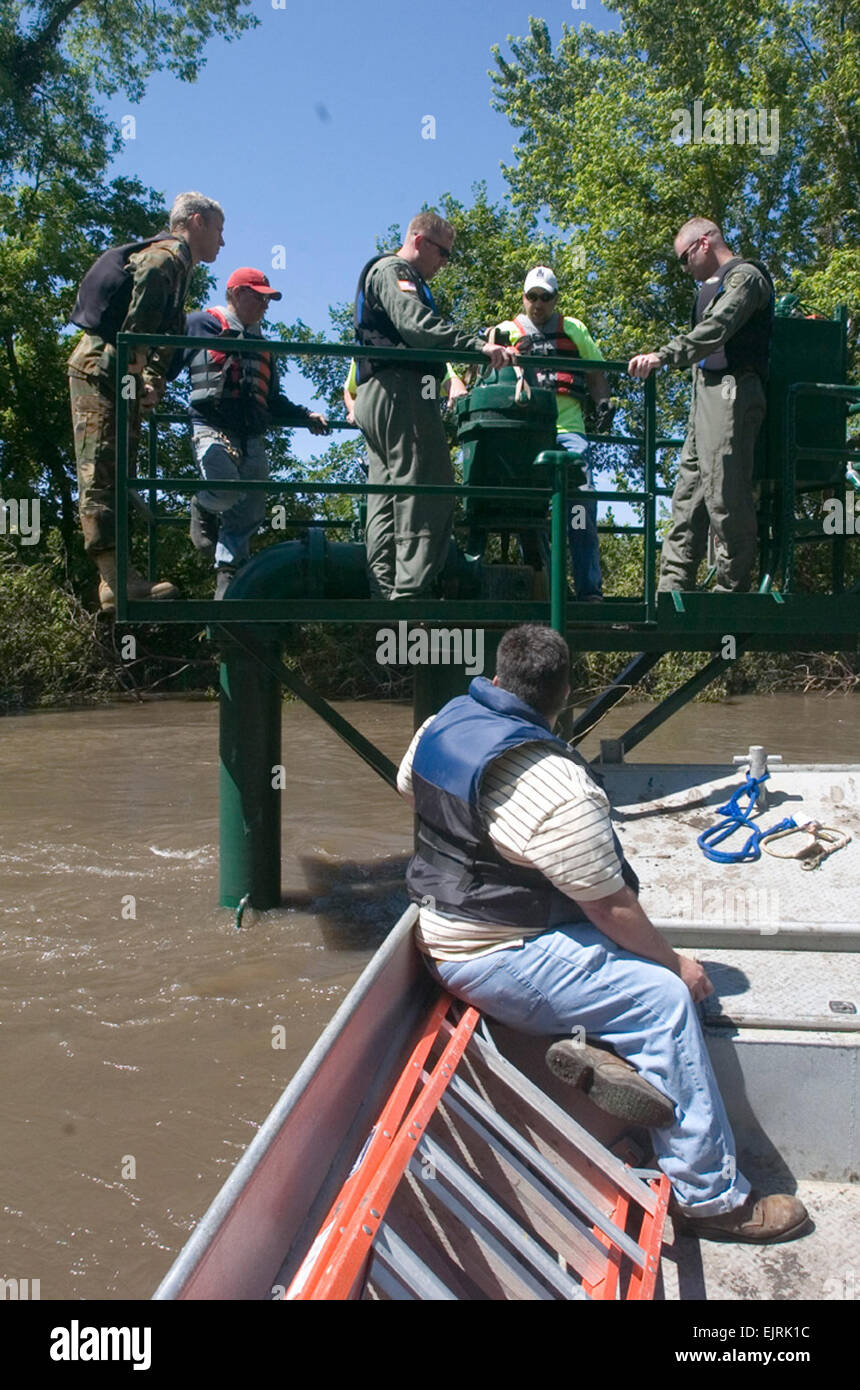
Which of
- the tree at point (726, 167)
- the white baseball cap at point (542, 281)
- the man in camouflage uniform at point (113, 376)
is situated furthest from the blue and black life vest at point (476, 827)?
the tree at point (726, 167)

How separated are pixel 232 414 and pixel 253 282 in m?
0.74

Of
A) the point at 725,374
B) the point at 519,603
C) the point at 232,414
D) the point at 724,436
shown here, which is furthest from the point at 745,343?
the point at 232,414

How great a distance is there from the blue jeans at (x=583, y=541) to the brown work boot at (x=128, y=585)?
86.2 inches

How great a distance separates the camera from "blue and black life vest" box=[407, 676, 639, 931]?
3.06 metres

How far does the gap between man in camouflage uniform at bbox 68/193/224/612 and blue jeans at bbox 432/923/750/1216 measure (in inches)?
131

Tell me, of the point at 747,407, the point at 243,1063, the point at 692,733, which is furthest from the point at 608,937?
the point at 692,733

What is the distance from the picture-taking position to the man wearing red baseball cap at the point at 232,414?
613 centimetres

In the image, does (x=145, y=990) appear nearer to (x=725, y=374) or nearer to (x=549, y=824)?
(x=549, y=824)

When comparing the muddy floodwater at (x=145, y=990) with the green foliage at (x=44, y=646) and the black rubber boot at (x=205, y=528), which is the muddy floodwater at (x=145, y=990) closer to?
the black rubber boot at (x=205, y=528)

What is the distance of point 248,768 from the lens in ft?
20.7

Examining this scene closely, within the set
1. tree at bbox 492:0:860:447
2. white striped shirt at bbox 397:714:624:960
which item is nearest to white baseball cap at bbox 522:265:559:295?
white striped shirt at bbox 397:714:624:960

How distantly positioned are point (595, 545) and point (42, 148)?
2173 centimetres
